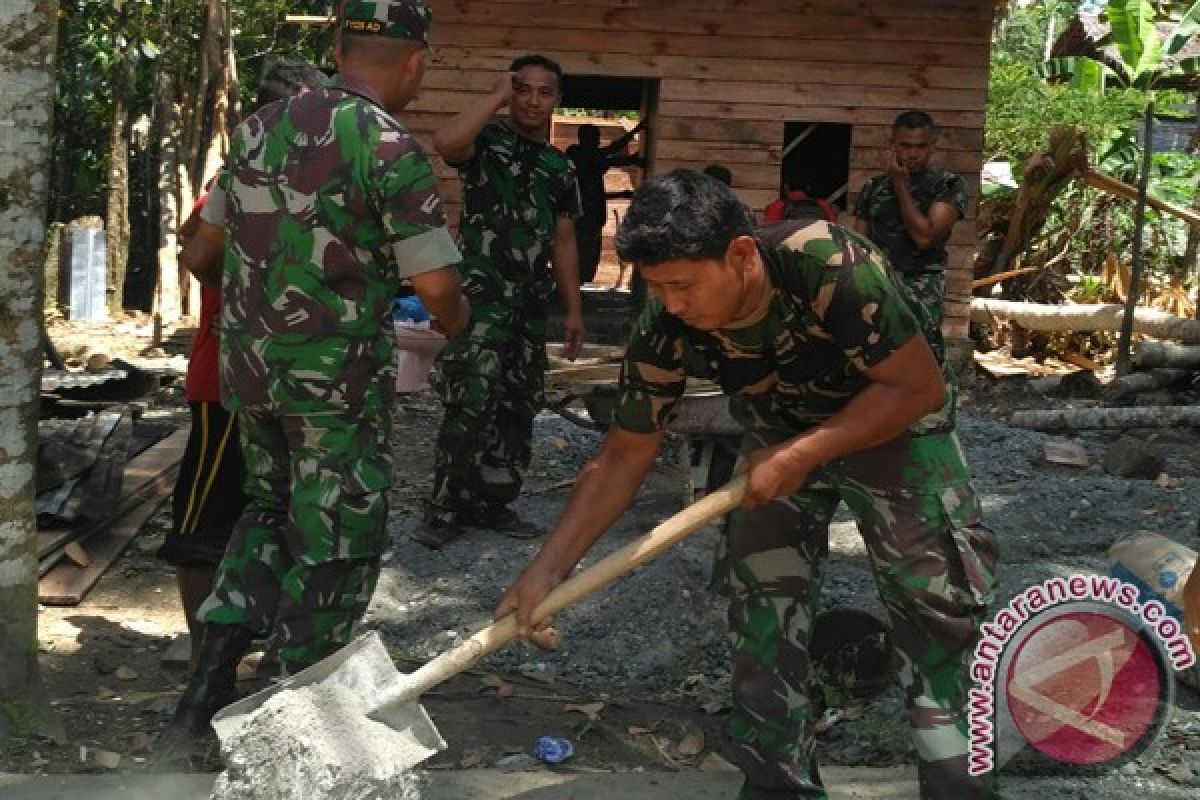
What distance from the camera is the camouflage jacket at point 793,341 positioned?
2.92 metres

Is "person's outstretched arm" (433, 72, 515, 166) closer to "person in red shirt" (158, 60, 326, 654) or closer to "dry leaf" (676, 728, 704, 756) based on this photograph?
"person in red shirt" (158, 60, 326, 654)

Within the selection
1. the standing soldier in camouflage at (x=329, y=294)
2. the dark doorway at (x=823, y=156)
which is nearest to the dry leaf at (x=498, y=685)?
the standing soldier in camouflage at (x=329, y=294)

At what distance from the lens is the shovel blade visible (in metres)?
3.02

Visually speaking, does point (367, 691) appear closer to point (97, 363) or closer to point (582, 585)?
point (582, 585)

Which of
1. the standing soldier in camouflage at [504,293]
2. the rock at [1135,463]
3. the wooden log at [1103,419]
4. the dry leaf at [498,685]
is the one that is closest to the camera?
the dry leaf at [498,685]

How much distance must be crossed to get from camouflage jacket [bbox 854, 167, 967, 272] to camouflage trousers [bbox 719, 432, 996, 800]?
407cm

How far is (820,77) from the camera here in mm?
11266

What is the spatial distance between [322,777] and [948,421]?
1.56 metres

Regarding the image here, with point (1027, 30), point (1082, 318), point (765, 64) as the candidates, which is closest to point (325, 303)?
point (765, 64)

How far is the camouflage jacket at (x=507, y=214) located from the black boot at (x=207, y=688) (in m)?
2.24

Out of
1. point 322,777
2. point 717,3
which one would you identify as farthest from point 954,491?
point 717,3

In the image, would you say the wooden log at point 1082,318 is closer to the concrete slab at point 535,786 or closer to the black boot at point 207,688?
the concrete slab at point 535,786

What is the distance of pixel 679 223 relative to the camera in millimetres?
2713

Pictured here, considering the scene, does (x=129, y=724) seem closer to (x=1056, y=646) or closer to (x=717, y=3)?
(x=1056, y=646)
